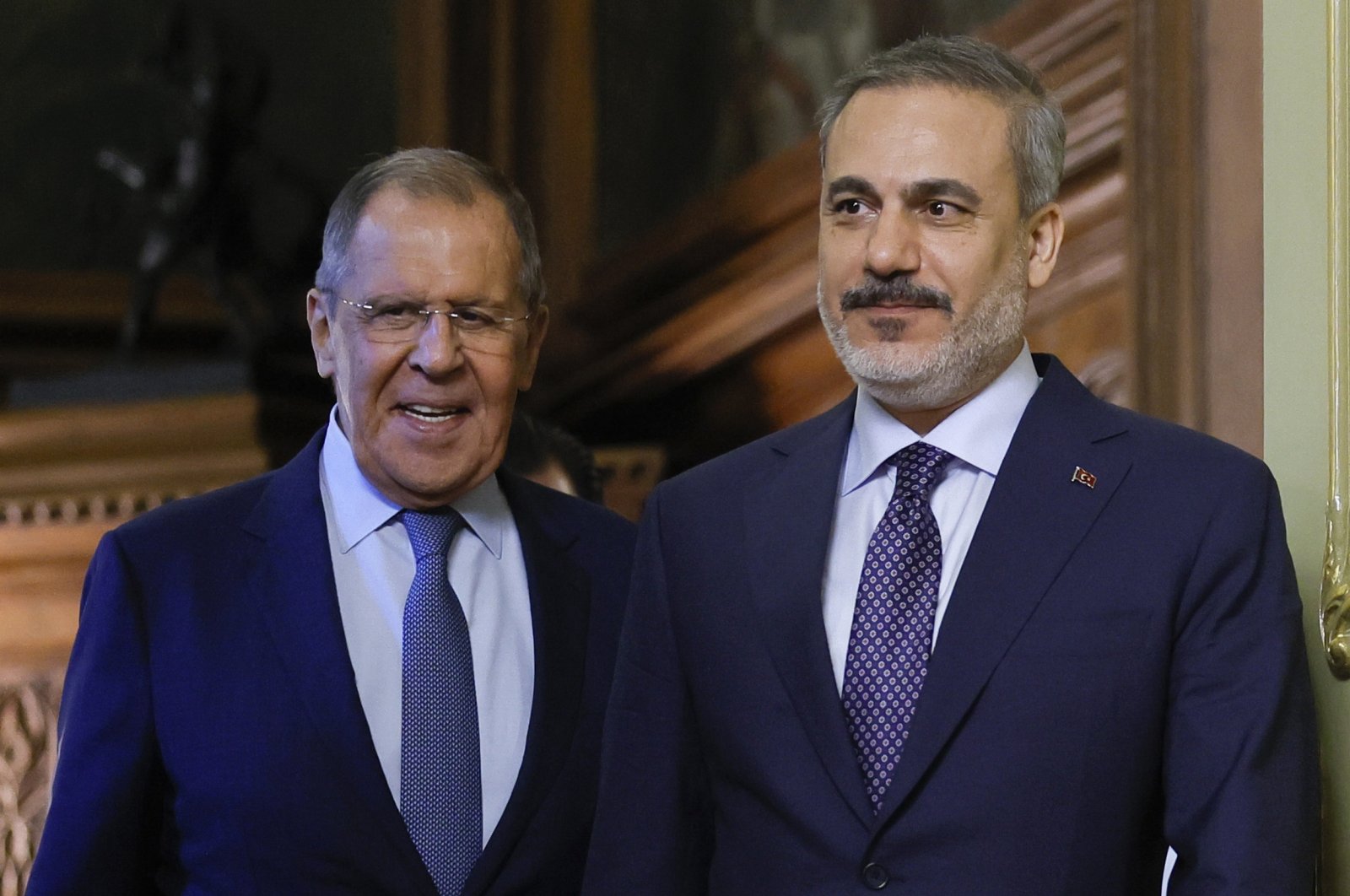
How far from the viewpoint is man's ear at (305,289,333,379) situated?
8.56ft

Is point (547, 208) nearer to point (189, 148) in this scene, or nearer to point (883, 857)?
point (189, 148)

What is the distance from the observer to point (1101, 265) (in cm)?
391

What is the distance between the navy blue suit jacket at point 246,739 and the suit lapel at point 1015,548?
645mm

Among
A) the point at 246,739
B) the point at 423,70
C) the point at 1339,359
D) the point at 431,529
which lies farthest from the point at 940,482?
the point at 423,70

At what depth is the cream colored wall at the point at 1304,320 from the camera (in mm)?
2068

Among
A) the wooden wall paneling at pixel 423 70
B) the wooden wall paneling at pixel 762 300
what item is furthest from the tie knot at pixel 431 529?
the wooden wall paneling at pixel 423 70

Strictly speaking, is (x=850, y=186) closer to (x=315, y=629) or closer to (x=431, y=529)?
(x=431, y=529)

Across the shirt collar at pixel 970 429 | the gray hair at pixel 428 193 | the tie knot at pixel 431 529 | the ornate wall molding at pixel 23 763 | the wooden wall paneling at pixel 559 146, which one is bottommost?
the ornate wall molding at pixel 23 763

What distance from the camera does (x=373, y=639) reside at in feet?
8.21

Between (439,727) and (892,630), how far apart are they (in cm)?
69

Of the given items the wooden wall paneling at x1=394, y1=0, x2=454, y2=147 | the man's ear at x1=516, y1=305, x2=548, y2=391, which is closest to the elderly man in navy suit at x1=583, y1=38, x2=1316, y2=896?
the man's ear at x1=516, y1=305, x2=548, y2=391

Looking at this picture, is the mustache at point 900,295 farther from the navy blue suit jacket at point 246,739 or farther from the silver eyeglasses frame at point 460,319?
the navy blue suit jacket at point 246,739

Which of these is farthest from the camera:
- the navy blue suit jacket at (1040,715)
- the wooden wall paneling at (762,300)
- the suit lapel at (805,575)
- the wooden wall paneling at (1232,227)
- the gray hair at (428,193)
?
the wooden wall paneling at (762,300)

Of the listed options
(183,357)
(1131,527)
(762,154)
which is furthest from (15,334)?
(1131,527)
